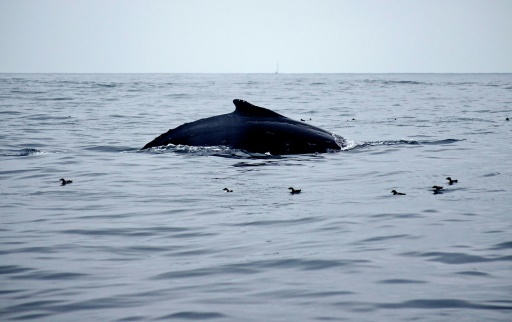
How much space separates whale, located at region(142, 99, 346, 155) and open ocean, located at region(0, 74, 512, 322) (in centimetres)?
32

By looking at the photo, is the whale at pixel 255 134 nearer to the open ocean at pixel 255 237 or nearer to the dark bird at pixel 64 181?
the open ocean at pixel 255 237

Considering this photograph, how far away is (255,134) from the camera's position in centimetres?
1346

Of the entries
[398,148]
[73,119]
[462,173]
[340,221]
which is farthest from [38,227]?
[73,119]

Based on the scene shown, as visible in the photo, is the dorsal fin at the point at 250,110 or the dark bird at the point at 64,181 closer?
the dark bird at the point at 64,181

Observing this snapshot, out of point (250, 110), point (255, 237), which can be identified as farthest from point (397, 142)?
point (255, 237)

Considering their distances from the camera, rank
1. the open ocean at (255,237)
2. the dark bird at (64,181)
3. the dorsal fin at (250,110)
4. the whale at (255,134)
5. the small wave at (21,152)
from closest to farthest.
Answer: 1. the open ocean at (255,237)
2. the dark bird at (64,181)
3. the whale at (255,134)
4. the dorsal fin at (250,110)
5. the small wave at (21,152)

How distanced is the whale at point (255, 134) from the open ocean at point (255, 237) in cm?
32

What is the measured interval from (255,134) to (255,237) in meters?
6.67

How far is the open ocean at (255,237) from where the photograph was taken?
484cm

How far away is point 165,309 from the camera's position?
475 centimetres

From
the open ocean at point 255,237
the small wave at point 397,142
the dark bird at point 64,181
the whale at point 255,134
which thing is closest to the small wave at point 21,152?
the open ocean at point 255,237

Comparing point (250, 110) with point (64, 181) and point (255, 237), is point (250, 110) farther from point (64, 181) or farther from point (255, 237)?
point (255, 237)

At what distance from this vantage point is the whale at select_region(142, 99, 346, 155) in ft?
44.1

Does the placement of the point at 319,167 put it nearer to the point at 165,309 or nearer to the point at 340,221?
the point at 340,221
